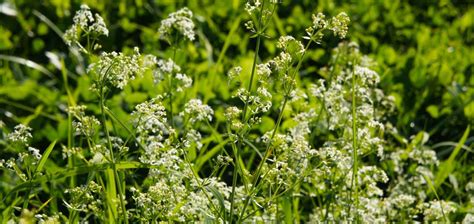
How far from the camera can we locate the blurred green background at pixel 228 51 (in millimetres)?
4844

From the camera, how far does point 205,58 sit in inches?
219

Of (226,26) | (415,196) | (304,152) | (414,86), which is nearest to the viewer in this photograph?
(304,152)

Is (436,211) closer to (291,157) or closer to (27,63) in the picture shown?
(291,157)

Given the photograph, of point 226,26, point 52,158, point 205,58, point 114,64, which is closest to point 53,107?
point 52,158

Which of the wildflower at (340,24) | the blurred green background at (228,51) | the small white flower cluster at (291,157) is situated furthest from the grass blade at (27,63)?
the wildflower at (340,24)

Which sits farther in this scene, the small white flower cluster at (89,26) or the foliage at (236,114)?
the small white flower cluster at (89,26)

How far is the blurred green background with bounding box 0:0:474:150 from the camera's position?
191 inches

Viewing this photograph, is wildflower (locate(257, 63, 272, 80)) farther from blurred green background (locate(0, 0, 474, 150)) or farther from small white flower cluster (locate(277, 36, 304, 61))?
blurred green background (locate(0, 0, 474, 150))

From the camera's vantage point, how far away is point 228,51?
19.4ft

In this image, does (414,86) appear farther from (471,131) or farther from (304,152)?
(304,152)

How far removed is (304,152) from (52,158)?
1.75 meters

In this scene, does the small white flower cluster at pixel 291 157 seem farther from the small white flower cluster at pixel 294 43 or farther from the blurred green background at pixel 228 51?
the blurred green background at pixel 228 51

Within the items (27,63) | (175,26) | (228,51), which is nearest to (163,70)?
(175,26)

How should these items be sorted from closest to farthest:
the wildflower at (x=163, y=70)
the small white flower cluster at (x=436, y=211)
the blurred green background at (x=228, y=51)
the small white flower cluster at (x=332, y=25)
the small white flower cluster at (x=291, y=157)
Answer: the small white flower cluster at (x=332, y=25), the small white flower cluster at (x=291, y=157), the small white flower cluster at (x=436, y=211), the wildflower at (x=163, y=70), the blurred green background at (x=228, y=51)
